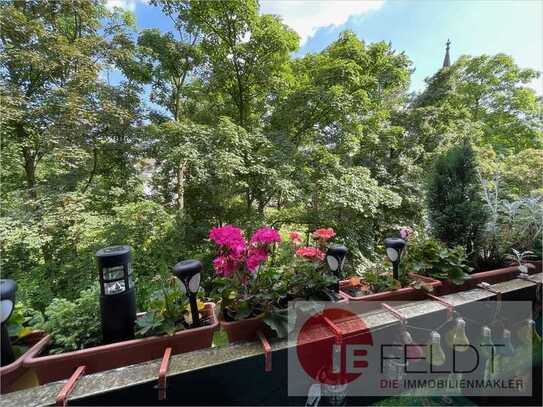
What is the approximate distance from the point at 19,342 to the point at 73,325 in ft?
0.69

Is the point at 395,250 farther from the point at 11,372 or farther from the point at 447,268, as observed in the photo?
the point at 11,372

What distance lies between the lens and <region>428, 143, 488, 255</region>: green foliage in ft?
6.97

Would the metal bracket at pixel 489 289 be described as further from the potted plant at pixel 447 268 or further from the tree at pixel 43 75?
the tree at pixel 43 75

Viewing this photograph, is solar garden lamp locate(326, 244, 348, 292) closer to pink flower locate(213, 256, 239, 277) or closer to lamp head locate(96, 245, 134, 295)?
pink flower locate(213, 256, 239, 277)

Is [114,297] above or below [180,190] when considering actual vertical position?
below

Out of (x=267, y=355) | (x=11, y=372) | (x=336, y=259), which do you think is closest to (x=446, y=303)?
(x=336, y=259)

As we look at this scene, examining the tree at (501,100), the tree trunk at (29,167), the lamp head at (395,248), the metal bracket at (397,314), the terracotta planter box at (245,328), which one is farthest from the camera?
the tree at (501,100)

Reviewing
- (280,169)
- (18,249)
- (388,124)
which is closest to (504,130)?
(388,124)

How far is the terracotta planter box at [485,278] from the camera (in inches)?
64.7

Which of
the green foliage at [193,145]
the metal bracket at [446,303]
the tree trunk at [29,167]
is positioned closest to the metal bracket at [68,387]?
the metal bracket at [446,303]

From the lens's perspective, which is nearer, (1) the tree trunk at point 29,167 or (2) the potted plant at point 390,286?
(2) the potted plant at point 390,286

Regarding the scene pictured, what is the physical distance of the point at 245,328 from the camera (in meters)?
1.15

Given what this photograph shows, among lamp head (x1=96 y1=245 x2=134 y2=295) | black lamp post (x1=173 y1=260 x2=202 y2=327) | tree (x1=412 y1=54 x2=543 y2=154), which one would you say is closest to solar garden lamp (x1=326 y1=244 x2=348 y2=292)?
black lamp post (x1=173 y1=260 x2=202 y2=327)

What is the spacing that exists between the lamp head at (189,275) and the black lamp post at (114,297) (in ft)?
0.72
